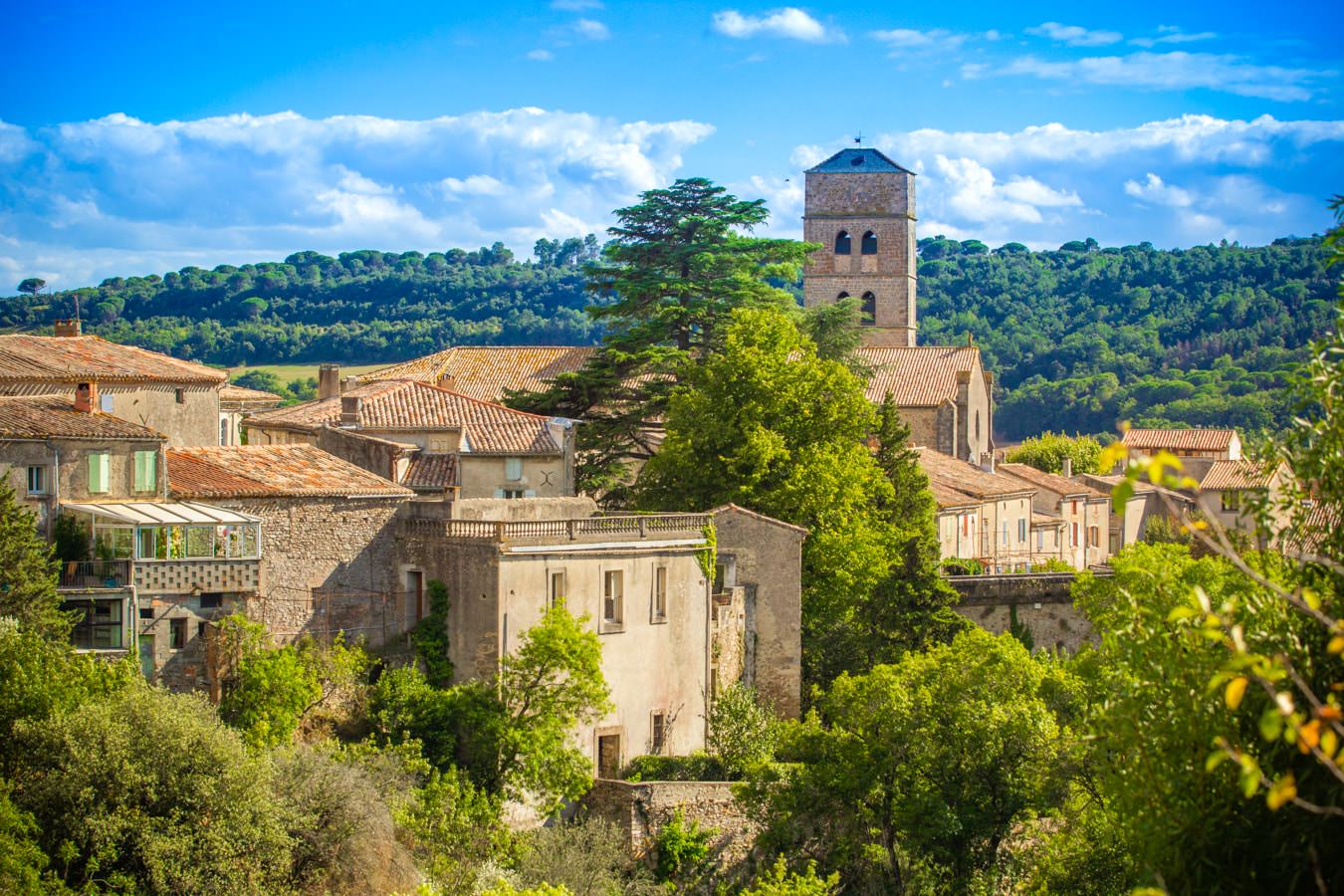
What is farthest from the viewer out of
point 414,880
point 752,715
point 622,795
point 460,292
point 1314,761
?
point 460,292

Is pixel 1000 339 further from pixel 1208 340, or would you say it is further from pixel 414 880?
pixel 414 880

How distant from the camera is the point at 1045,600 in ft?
154

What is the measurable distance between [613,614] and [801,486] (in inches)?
335

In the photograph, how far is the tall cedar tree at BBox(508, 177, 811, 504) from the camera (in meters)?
47.0

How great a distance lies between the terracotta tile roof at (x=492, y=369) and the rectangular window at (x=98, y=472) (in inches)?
822

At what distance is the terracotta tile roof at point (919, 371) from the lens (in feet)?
232

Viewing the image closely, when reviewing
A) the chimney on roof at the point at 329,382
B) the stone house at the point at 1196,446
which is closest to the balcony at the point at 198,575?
the chimney on roof at the point at 329,382

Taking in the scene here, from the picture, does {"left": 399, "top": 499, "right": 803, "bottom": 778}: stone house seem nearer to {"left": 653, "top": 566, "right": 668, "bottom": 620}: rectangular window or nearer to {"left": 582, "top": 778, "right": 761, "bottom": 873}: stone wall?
{"left": 653, "top": 566, "right": 668, "bottom": 620}: rectangular window

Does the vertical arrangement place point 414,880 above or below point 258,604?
below

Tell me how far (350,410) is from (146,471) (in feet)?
34.9

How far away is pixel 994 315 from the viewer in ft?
502

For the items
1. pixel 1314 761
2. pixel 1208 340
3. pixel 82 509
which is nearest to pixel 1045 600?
pixel 82 509

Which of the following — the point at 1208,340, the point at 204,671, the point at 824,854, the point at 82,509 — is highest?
the point at 1208,340

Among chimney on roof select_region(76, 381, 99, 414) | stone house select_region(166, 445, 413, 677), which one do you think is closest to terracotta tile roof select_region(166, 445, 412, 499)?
stone house select_region(166, 445, 413, 677)
